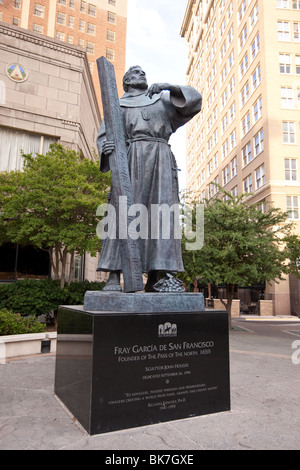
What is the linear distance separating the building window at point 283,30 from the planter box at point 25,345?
3718 cm

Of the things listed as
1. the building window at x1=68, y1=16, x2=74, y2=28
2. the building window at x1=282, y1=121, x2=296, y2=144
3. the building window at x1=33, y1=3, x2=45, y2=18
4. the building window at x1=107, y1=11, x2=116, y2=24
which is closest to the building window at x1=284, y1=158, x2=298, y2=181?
the building window at x1=282, y1=121, x2=296, y2=144

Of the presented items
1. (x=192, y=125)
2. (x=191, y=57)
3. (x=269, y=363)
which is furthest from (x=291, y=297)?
(x=191, y=57)

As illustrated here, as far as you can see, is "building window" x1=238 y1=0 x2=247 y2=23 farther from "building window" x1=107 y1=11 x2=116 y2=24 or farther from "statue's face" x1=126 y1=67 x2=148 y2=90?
"statue's face" x1=126 y1=67 x2=148 y2=90

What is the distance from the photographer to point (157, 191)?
4.71 m

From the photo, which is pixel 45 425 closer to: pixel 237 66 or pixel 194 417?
pixel 194 417

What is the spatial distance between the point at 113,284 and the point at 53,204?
8.42 meters

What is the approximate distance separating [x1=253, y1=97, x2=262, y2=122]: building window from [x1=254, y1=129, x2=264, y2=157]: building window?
68.4 inches

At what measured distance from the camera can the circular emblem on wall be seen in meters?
17.3

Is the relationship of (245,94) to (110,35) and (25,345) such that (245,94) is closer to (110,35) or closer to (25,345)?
(110,35)

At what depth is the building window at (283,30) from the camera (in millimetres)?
33938

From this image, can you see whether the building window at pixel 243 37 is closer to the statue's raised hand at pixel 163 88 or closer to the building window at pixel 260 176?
the building window at pixel 260 176

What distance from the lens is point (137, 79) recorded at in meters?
5.05

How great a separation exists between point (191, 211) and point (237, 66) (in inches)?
1213

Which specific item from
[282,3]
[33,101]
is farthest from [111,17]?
[33,101]
